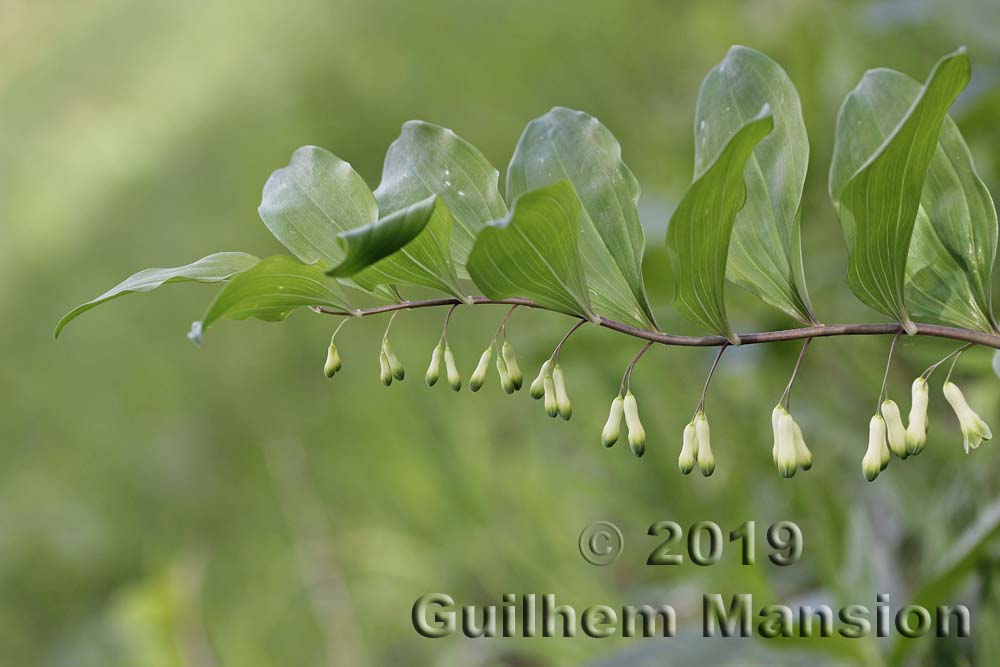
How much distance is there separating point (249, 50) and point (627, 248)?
277 centimetres

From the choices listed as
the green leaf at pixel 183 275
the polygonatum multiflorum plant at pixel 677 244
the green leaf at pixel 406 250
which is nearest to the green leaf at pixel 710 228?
the polygonatum multiflorum plant at pixel 677 244

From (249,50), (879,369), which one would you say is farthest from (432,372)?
(249,50)

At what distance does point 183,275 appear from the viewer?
0.43 metres

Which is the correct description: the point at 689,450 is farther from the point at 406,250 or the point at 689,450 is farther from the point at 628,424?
the point at 406,250

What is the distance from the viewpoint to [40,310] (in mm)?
2412

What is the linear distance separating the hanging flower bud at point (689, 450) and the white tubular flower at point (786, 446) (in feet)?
0.13

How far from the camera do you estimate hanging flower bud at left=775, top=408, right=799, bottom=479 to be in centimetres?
43

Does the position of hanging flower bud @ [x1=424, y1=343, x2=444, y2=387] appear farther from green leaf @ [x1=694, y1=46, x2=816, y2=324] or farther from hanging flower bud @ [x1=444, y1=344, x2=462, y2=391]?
green leaf @ [x1=694, y1=46, x2=816, y2=324]

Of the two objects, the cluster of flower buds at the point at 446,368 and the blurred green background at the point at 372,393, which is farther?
the blurred green background at the point at 372,393

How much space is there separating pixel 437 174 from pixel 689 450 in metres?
0.19

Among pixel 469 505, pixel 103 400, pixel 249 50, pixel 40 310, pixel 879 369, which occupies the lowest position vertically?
pixel 469 505

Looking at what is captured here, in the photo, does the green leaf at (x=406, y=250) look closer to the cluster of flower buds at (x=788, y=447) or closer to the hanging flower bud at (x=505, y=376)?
the hanging flower bud at (x=505, y=376)

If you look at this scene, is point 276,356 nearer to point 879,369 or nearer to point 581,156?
point 879,369

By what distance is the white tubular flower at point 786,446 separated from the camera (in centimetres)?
43
